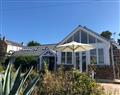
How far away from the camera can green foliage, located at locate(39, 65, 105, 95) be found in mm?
5961

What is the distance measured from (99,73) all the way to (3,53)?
23.7 metres

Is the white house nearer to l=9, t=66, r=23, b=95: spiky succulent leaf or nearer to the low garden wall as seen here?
the low garden wall

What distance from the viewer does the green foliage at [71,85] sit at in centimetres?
596

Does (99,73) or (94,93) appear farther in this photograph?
(99,73)

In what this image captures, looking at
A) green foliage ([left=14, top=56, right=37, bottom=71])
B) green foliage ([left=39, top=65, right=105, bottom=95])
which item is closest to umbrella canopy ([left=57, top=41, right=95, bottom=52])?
green foliage ([left=39, top=65, right=105, bottom=95])

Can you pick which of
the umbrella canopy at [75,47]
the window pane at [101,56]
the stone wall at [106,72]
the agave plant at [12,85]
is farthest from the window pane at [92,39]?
the agave plant at [12,85]

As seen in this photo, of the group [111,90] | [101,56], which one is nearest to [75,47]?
[101,56]

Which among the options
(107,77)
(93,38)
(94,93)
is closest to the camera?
(94,93)

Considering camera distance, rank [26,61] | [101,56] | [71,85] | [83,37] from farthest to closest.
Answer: [26,61] < [83,37] < [101,56] < [71,85]

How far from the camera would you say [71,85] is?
617 centimetres

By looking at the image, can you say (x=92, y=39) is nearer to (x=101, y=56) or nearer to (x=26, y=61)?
(x=101, y=56)

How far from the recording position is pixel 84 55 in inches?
1019

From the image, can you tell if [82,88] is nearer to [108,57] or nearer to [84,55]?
[108,57]

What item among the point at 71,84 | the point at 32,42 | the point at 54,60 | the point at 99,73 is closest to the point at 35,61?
the point at 54,60
